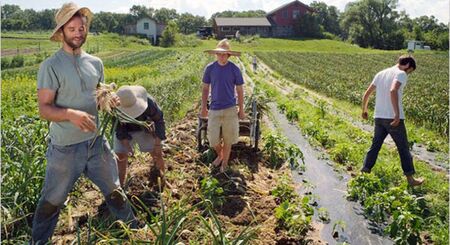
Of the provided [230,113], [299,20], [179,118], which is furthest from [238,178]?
[299,20]

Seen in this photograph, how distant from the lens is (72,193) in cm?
452

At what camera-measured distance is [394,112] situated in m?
5.15

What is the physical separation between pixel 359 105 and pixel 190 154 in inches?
333

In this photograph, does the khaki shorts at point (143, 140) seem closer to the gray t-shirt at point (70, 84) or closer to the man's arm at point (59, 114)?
the gray t-shirt at point (70, 84)

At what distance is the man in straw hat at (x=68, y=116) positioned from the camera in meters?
3.02

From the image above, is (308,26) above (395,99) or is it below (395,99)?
above

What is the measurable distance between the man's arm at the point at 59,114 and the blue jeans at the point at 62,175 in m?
0.35

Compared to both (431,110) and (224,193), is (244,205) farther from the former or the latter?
(431,110)

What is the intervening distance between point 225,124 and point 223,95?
38 cm

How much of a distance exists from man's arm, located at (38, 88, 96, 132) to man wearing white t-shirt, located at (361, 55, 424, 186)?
3.73m

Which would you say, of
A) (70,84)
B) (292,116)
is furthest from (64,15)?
(292,116)

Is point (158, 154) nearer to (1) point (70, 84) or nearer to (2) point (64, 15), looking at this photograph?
(1) point (70, 84)

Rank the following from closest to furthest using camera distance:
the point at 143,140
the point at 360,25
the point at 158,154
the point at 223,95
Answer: the point at 143,140 < the point at 158,154 < the point at 223,95 < the point at 360,25

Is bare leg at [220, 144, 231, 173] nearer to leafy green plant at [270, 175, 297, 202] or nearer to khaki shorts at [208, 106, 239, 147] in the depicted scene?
khaki shorts at [208, 106, 239, 147]
